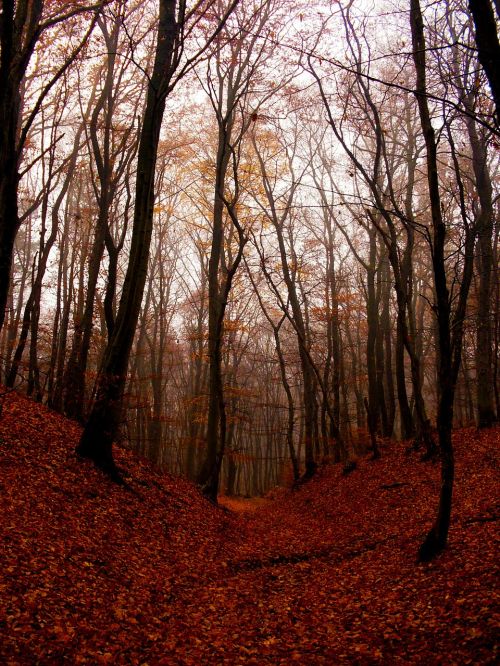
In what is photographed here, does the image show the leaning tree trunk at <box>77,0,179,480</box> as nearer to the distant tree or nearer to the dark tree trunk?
the distant tree

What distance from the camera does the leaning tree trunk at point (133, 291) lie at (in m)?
8.49

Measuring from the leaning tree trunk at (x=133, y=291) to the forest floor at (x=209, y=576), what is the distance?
1.57 ft

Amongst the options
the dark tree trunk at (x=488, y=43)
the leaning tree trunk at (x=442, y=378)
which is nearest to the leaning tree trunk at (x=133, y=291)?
the leaning tree trunk at (x=442, y=378)

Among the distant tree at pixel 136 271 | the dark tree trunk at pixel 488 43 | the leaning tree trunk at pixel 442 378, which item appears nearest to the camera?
the dark tree trunk at pixel 488 43

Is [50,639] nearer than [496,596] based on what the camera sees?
Yes

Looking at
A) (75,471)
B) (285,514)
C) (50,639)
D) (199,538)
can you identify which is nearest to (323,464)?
(285,514)

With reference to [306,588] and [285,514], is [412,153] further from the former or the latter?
[306,588]

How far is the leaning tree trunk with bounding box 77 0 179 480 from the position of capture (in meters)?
8.49

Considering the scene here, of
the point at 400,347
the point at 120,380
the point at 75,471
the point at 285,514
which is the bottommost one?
the point at 285,514

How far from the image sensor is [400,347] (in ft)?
47.5

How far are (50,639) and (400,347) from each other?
1254 centimetres

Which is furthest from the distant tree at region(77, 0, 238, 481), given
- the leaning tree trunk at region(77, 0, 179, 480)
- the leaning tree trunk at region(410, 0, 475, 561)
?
the leaning tree trunk at region(410, 0, 475, 561)

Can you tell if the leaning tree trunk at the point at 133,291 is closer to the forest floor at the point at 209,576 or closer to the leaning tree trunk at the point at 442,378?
the forest floor at the point at 209,576

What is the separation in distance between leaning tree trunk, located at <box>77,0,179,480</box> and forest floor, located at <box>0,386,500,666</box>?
48cm
